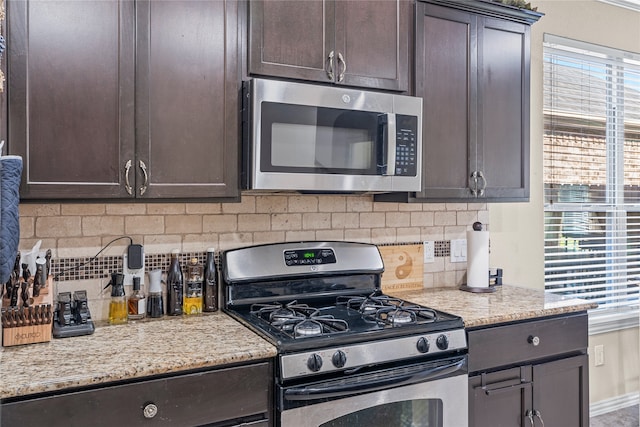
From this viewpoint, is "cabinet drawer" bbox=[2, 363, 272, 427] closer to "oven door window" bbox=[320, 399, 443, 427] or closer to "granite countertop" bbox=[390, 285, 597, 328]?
"oven door window" bbox=[320, 399, 443, 427]

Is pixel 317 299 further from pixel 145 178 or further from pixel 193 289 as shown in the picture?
pixel 145 178

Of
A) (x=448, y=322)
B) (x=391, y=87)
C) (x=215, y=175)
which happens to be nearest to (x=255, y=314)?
(x=215, y=175)

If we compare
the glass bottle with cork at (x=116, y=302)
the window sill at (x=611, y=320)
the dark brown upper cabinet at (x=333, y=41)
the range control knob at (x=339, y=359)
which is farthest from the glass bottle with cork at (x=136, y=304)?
the window sill at (x=611, y=320)

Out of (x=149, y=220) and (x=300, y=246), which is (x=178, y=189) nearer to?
(x=149, y=220)

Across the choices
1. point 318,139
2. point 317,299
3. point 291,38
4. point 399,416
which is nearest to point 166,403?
point 399,416

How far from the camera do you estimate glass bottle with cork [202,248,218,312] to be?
2.12 m

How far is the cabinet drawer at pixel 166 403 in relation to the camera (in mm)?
1332

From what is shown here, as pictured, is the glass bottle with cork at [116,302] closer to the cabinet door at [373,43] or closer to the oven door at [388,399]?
the oven door at [388,399]

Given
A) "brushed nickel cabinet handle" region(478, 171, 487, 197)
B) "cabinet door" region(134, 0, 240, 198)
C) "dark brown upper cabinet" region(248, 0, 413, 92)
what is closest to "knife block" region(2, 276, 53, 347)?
"cabinet door" region(134, 0, 240, 198)

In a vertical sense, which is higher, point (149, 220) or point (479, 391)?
point (149, 220)

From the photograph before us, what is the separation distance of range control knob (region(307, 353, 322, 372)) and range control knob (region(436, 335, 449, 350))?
1.67 feet

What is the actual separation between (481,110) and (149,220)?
167cm

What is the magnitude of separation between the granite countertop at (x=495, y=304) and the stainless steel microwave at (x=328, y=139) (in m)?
0.58

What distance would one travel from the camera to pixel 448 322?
6.39ft
